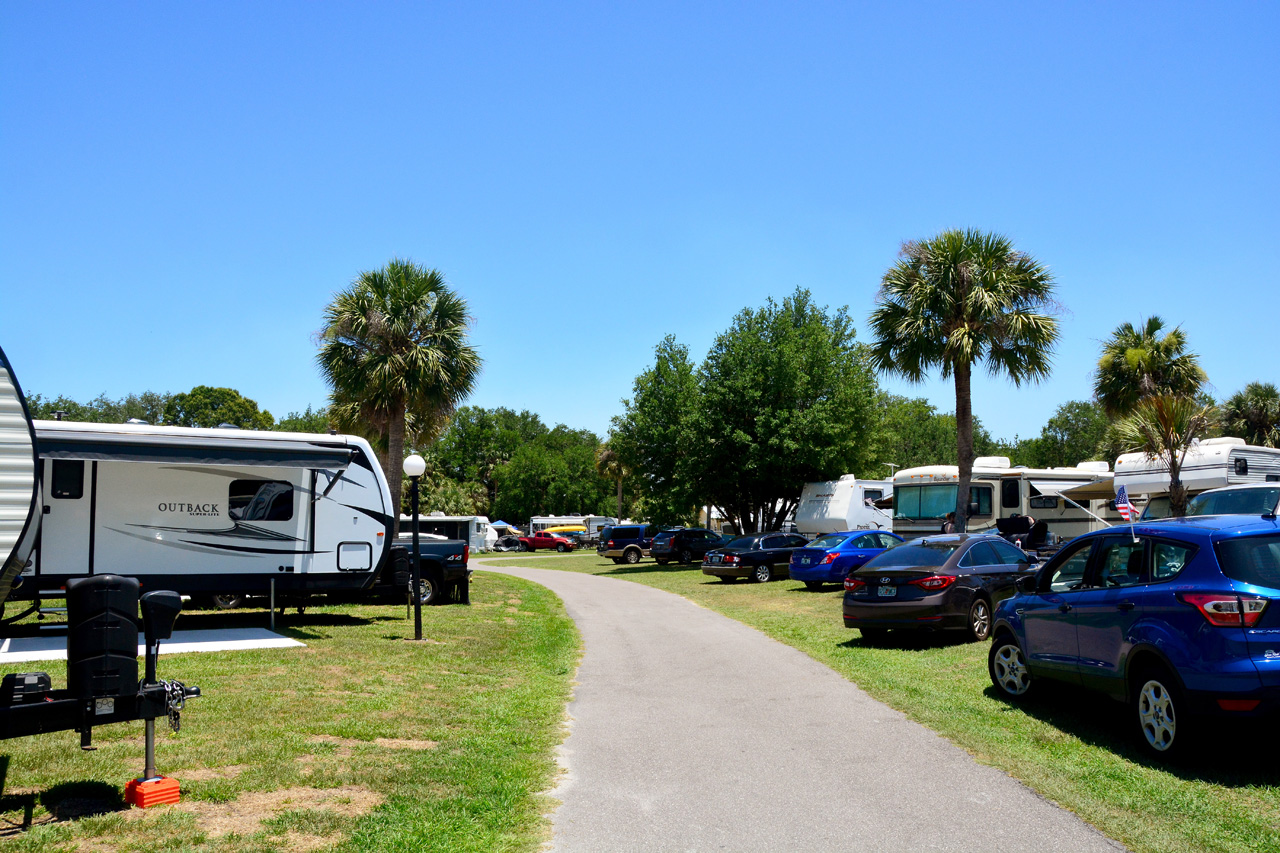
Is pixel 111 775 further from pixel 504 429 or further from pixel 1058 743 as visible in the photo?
pixel 504 429

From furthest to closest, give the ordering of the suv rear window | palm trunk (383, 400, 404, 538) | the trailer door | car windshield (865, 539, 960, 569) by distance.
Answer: palm trunk (383, 400, 404, 538) → car windshield (865, 539, 960, 569) → the trailer door → the suv rear window

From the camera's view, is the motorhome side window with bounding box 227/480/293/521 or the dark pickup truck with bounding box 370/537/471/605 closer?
the motorhome side window with bounding box 227/480/293/521

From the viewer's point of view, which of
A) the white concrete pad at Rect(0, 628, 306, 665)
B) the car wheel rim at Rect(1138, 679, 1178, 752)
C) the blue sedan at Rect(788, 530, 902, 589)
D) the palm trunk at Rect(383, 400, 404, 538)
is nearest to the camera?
the car wheel rim at Rect(1138, 679, 1178, 752)

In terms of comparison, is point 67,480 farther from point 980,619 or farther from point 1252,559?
point 1252,559

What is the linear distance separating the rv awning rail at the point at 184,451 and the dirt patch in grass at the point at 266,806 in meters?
7.90

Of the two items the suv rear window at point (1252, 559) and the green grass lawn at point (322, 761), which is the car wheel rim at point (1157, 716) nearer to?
the suv rear window at point (1252, 559)

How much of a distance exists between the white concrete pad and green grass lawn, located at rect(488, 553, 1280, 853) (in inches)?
294

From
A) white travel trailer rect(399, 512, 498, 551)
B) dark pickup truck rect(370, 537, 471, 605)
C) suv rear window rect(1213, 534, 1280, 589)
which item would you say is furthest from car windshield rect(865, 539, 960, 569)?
white travel trailer rect(399, 512, 498, 551)

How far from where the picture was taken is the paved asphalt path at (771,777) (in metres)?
5.29

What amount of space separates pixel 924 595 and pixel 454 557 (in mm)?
9683

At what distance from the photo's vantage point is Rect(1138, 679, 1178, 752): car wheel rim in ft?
21.5

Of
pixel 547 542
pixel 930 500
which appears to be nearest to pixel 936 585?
pixel 930 500

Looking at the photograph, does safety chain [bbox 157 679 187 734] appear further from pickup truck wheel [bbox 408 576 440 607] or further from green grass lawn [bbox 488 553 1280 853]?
pickup truck wheel [bbox 408 576 440 607]

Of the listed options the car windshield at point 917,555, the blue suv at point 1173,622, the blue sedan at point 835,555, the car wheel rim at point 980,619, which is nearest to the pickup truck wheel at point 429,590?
the car windshield at point 917,555
